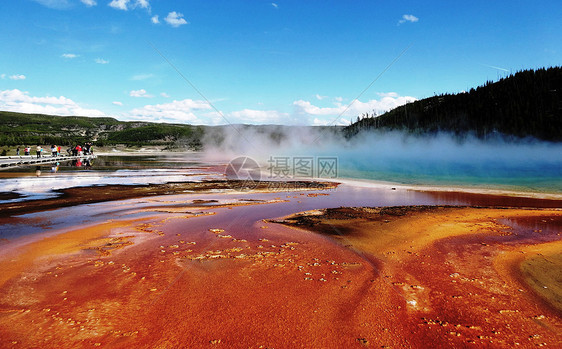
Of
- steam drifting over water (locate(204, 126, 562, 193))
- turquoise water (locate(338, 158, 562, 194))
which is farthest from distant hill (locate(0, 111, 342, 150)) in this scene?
turquoise water (locate(338, 158, 562, 194))

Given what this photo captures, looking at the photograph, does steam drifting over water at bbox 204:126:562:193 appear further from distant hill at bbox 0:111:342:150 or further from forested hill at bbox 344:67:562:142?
forested hill at bbox 344:67:562:142

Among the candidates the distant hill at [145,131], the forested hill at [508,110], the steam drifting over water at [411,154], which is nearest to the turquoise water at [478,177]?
the steam drifting over water at [411,154]

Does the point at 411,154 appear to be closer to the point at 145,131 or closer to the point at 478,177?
the point at 478,177

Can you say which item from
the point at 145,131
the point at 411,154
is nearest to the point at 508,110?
the point at 411,154

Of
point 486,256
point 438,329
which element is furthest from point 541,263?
point 438,329

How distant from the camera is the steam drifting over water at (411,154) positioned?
30.4 metres

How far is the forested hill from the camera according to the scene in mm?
73750

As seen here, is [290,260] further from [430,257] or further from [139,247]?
[139,247]

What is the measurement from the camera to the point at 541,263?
620 centimetres

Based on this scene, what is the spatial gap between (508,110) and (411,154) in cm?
2926

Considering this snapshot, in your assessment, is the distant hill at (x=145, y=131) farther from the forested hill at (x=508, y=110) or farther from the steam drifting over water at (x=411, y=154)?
the forested hill at (x=508, y=110)

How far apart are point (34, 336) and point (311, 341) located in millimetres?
3466

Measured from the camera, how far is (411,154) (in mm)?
81438

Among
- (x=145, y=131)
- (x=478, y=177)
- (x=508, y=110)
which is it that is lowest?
(x=478, y=177)
